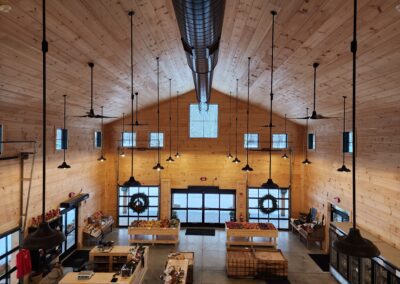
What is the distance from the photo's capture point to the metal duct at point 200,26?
321 cm

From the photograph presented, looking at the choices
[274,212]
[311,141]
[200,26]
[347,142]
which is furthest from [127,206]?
[200,26]

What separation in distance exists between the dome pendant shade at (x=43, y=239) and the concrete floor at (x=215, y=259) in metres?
6.29

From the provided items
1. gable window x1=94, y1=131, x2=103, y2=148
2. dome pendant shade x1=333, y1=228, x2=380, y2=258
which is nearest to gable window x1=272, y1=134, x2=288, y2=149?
gable window x1=94, y1=131, x2=103, y2=148

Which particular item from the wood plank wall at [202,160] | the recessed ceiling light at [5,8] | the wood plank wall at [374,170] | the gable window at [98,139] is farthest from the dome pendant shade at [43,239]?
the wood plank wall at [202,160]

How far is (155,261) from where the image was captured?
32.5 ft

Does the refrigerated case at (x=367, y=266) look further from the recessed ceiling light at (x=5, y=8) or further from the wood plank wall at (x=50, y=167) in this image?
the wood plank wall at (x=50, y=167)

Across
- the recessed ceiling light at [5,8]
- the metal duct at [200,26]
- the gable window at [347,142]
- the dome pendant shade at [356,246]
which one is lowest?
the dome pendant shade at [356,246]

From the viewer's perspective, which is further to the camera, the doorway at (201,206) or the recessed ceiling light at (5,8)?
the doorway at (201,206)

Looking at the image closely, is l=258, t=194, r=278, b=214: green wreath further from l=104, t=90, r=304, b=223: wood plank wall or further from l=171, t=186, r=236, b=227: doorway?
l=171, t=186, r=236, b=227: doorway

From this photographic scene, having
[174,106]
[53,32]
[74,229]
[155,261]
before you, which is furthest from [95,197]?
[53,32]

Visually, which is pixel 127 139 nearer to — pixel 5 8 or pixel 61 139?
pixel 61 139

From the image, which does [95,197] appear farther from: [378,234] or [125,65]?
[378,234]

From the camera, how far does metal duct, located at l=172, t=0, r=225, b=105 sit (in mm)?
3205

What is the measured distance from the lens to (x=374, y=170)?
25.5ft
